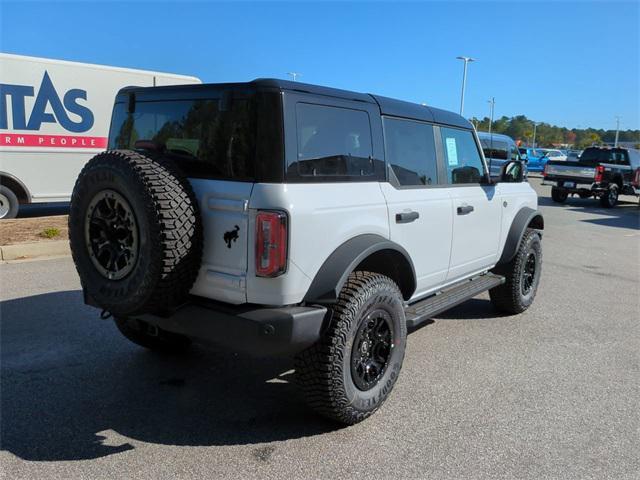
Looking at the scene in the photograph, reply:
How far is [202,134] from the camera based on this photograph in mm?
3131

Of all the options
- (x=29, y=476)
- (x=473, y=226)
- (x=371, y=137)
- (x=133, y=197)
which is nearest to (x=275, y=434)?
(x=29, y=476)

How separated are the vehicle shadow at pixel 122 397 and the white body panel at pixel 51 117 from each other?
652 cm

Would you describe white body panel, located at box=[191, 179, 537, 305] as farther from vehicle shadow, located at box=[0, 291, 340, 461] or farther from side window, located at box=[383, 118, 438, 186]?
vehicle shadow, located at box=[0, 291, 340, 461]

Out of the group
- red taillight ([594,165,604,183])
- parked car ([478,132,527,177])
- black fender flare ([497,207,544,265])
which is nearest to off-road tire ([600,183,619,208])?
red taillight ([594,165,604,183])

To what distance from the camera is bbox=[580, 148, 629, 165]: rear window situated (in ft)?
60.4

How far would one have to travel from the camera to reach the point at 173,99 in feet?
10.9

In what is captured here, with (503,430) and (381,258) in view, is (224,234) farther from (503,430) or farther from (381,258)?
(503,430)

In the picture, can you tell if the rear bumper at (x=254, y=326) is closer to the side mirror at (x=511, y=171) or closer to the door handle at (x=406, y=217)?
the door handle at (x=406, y=217)

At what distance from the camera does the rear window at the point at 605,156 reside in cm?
1842

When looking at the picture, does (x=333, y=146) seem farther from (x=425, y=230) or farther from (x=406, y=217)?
(x=425, y=230)

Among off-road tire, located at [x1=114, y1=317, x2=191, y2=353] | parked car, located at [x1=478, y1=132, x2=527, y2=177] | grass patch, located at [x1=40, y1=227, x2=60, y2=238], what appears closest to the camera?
off-road tire, located at [x1=114, y1=317, x2=191, y2=353]

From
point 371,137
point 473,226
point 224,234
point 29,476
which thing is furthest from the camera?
point 473,226

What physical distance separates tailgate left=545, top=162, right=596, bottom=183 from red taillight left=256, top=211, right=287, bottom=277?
17.3m

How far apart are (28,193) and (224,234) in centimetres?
912
